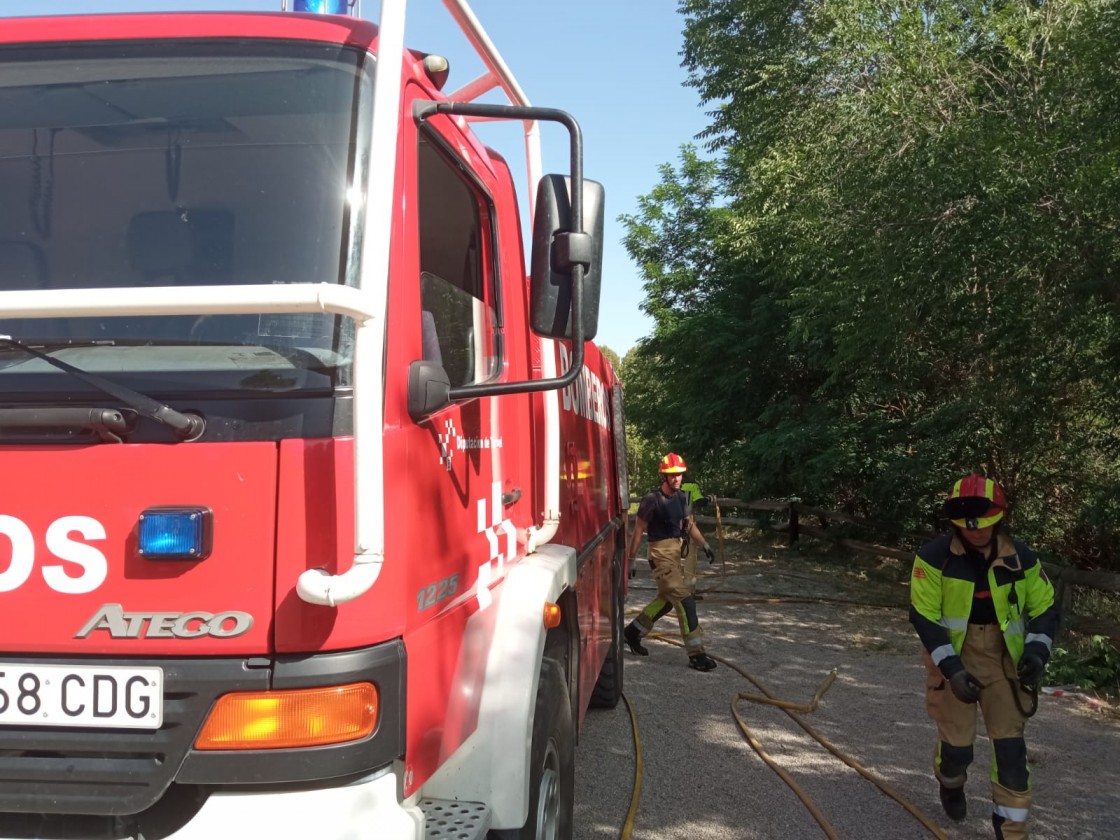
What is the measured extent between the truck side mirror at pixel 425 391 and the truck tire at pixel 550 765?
98 cm

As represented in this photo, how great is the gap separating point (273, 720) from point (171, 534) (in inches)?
16.1

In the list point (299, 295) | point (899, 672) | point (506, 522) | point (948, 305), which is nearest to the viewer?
point (299, 295)

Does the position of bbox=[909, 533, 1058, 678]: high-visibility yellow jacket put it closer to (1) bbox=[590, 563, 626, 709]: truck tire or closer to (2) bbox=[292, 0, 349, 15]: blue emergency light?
(1) bbox=[590, 563, 626, 709]: truck tire

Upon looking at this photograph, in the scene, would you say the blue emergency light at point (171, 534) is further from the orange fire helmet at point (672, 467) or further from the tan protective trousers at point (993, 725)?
the orange fire helmet at point (672, 467)

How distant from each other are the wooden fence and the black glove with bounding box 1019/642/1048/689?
14.5 ft

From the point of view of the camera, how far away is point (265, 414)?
1.87 m

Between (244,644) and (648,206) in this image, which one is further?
(648,206)

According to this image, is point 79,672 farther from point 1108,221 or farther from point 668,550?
point 1108,221

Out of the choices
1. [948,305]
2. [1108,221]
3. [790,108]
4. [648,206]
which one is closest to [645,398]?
[648,206]

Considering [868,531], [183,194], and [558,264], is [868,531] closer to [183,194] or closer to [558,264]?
[558,264]

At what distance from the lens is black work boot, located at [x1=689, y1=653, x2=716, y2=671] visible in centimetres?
772

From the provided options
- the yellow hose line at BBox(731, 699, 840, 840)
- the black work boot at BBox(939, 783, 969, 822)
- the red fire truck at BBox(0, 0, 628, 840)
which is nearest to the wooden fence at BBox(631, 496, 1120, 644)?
the yellow hose line at BBox(731, 699, 840, 840)

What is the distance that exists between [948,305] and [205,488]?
858 cm

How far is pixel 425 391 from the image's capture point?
208cm
